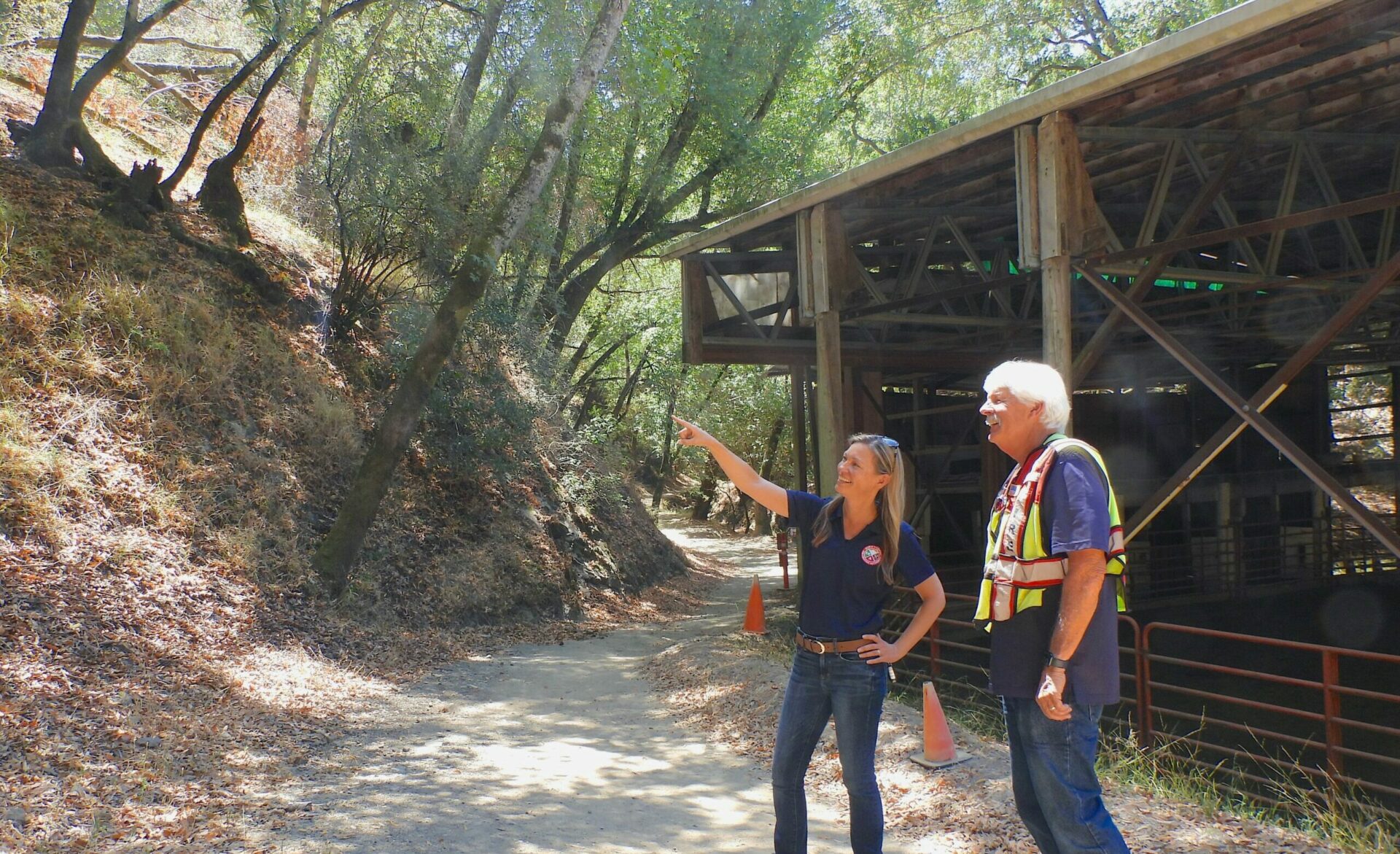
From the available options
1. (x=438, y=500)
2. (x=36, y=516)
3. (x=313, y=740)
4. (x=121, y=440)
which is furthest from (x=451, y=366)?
(x=313, y=740)

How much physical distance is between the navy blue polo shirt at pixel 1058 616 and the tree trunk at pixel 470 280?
27.5 ft

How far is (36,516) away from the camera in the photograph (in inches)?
287

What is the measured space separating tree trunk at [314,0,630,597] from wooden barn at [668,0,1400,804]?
225 centimetres

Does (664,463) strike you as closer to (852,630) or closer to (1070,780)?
(852,630)

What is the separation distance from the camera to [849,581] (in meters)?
3.69

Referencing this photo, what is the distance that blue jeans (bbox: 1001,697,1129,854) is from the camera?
118 inches

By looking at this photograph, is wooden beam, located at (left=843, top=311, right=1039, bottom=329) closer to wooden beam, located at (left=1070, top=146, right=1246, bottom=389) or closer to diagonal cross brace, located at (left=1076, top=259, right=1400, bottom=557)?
wooden beam, located at (left=1070, top=146, right=1246, bottom=389)

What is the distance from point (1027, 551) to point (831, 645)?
888 mm

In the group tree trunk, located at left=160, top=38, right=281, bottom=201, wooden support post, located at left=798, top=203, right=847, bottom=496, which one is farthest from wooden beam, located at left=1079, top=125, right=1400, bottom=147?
tree trunk, located at left=160, top=38, right=281, bottom=201

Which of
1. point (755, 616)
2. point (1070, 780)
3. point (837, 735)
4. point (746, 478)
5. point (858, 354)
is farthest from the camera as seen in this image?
point (858, 354)

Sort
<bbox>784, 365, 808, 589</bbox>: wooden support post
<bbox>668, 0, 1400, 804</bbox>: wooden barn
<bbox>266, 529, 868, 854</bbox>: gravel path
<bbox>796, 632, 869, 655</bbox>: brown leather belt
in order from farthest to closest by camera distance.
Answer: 1. <bbox>784, 365, 808, 589</bbox>: wooden support post
2. <bbox>668, 0, 1400, 804</bbox>: wooden barn
3. <bbox>266, 529, 868, 854</bbox>: gravel path
4. <bbox>796, 632, 869, 655</bbox>: brown leather belt

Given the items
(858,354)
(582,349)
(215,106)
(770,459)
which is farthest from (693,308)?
(770,459)

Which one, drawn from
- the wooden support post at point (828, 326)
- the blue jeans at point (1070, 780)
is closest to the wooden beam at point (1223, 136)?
the wooden support post at point (828, 326)

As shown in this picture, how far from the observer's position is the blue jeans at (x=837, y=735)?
11.9 ft
